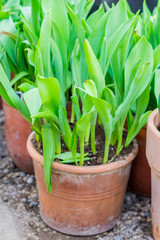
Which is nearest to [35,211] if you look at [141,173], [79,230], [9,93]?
[79,230]

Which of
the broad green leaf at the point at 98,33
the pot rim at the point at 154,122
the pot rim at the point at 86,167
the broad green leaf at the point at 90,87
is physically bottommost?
the pot rim at the point at 86,167

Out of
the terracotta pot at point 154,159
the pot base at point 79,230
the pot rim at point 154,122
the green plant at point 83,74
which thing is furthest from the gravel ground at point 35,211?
the pot rim at point 154,122

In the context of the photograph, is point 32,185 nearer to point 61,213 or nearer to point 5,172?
point 5,172

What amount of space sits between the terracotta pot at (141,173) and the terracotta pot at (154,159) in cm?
25

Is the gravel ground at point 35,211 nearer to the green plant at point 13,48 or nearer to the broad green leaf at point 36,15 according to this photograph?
the green plant at point 13,48

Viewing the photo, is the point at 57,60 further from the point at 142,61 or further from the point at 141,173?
the point at 141,173

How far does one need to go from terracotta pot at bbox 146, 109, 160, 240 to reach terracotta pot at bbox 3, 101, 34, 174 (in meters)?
0.65

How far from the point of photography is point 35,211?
1568 mm

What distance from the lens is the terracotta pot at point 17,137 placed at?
5.52 feet

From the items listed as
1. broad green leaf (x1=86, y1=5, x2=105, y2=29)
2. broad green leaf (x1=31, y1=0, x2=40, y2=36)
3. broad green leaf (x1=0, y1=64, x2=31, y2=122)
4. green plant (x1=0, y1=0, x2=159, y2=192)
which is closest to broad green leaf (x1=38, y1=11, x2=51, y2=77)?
green plant (x1=0, y1=0, x2=159, y2=192)

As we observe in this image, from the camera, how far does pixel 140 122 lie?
4.27 ft

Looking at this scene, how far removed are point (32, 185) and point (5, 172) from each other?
0.19 m

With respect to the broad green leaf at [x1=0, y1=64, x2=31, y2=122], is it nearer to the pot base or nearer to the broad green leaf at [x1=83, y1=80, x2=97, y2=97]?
the broad green leaf at [x1=83, y1=80, x2=97, y2=97]

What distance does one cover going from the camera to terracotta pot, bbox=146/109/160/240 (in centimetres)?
115
